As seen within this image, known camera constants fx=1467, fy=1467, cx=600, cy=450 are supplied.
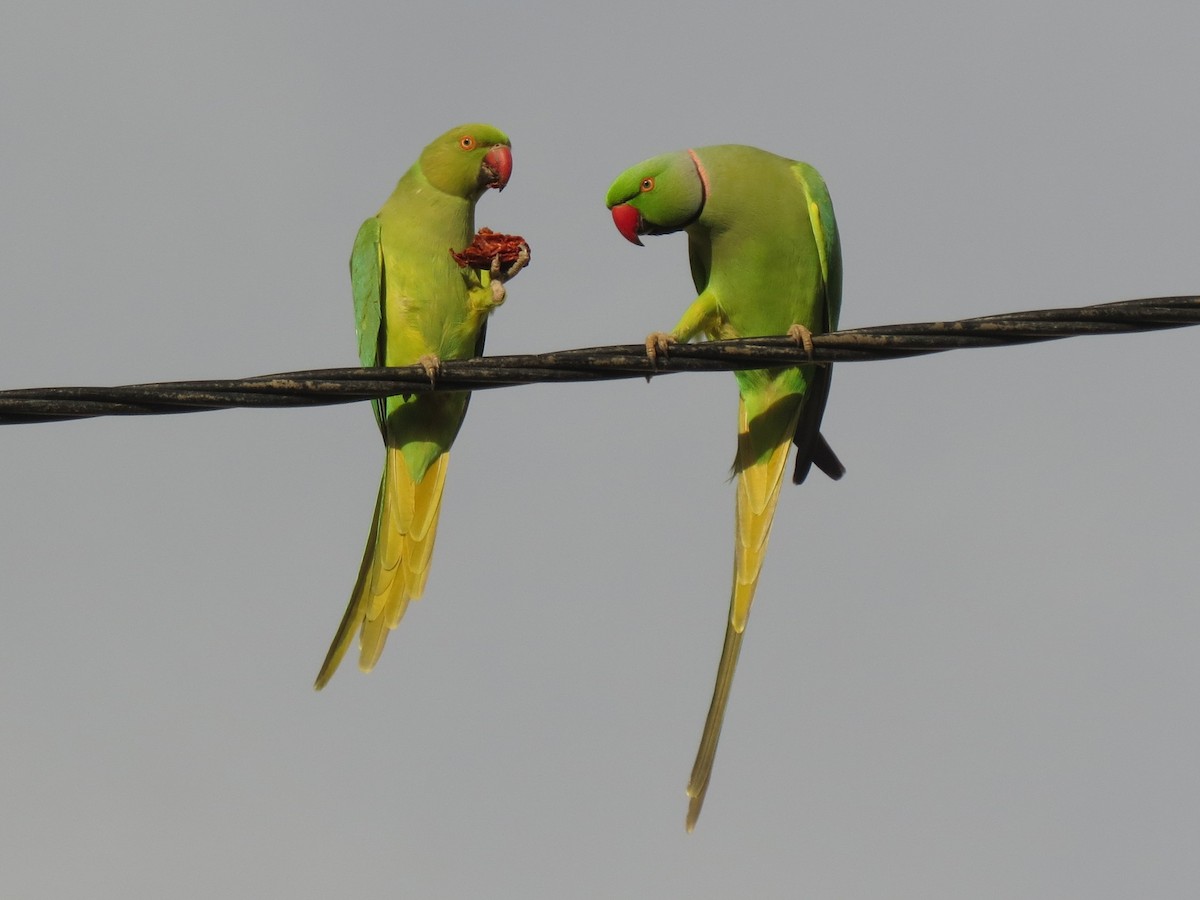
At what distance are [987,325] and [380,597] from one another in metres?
3.02

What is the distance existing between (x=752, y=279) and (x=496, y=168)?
1.27 metres

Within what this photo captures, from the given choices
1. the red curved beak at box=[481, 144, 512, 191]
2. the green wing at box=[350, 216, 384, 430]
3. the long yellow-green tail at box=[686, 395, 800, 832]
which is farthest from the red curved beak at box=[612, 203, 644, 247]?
the green wing at box=[350, 216, 384, 430]

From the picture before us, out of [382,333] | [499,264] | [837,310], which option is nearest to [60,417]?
[499,264]

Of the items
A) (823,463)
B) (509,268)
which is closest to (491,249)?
(509,268)

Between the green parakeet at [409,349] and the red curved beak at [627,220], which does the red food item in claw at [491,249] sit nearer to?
the green parakeet at [409,349]

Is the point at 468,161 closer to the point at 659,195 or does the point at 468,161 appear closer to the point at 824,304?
the point at 659,195

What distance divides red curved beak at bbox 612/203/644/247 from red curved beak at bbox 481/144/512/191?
547 millimetres

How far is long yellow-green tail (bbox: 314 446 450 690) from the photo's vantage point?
571 centimetres

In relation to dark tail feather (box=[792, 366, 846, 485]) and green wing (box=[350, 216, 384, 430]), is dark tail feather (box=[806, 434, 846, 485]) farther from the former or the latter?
green wing (box=[350, 216, 384, 430])

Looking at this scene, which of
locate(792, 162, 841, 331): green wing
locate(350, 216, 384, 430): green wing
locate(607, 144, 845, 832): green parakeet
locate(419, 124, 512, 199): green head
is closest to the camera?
locate(607, 144, 845, 832): green parakeet

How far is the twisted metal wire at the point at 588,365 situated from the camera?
3338 mm

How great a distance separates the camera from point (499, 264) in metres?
5.13

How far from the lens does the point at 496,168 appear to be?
605cm

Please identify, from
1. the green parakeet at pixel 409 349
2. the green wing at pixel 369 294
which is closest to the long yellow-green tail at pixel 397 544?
the green parakeet at pixel 409 349
